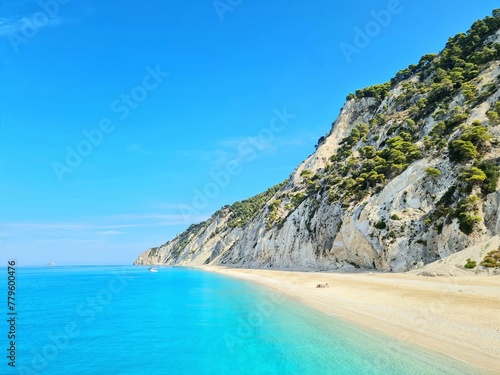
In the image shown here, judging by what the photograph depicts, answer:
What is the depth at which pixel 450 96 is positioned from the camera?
185ft

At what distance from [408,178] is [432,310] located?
2708 cm

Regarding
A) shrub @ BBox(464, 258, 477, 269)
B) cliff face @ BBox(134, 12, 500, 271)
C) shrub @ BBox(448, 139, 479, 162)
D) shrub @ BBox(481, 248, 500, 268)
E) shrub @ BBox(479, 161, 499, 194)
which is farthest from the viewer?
shrub @ BBox(448, 139, 479, 162)

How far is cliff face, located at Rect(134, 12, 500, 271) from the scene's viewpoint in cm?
3409

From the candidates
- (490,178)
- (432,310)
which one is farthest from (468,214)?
(432,310)

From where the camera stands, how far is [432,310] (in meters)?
18.7

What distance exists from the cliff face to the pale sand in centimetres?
742

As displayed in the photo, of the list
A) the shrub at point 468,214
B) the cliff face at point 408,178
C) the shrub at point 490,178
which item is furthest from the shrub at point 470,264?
the shrub at point 490,178

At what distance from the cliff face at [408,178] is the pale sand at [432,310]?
7.42 m

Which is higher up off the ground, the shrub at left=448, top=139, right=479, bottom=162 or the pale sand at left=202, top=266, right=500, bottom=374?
the shrub at left=448, top=139, right=479, bottom=162

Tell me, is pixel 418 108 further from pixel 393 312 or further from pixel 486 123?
pixel 393 312

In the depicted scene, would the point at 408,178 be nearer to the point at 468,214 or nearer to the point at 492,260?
the point at 468,214

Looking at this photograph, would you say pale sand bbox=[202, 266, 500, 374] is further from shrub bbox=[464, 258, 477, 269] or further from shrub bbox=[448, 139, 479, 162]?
shrub bbox=[448, 139, 479, 162]

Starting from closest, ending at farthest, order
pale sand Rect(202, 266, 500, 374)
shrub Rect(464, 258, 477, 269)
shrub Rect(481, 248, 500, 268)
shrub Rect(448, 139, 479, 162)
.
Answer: pale sand Rect(202, 266, 500, 374), shrub Rect(481, 248, 500, 268), shrub Rect(464, 258, 477, 269), shrub Rect(448, 139, 479, 162)

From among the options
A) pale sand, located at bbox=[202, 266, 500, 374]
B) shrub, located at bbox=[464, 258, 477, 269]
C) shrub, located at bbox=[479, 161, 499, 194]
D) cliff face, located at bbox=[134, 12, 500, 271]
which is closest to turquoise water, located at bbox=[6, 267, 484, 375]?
pale sand, located at bbox=[202, 266, 500, 374]
